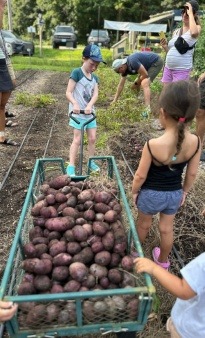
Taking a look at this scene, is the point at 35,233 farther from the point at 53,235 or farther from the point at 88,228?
the point at 88,228

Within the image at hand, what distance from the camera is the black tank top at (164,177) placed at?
256 cm

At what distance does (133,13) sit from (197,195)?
1539 inches

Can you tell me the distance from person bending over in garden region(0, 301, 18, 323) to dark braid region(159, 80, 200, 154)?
1.46 m

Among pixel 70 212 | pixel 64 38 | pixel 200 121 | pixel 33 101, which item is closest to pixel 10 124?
pixel 33 101

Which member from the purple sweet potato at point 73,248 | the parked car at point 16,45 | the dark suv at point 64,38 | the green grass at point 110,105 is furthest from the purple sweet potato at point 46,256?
the dark suv at point 64,38

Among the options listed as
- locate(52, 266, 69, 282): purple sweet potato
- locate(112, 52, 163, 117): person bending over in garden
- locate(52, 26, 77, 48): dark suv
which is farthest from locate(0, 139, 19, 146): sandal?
locate(52, 26, 77, 48): dark suv

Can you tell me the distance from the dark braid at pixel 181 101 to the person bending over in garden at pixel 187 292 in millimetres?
972

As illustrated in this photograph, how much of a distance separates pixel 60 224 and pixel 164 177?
848 millimetres

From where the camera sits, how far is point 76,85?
439 cm

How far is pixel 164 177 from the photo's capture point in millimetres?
2594

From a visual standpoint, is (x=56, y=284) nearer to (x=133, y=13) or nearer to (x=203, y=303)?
(x=203, y=303)

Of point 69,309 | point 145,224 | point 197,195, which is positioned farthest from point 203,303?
point 197,195

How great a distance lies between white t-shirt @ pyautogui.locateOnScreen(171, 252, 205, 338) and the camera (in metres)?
1.57

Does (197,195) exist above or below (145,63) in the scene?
below
